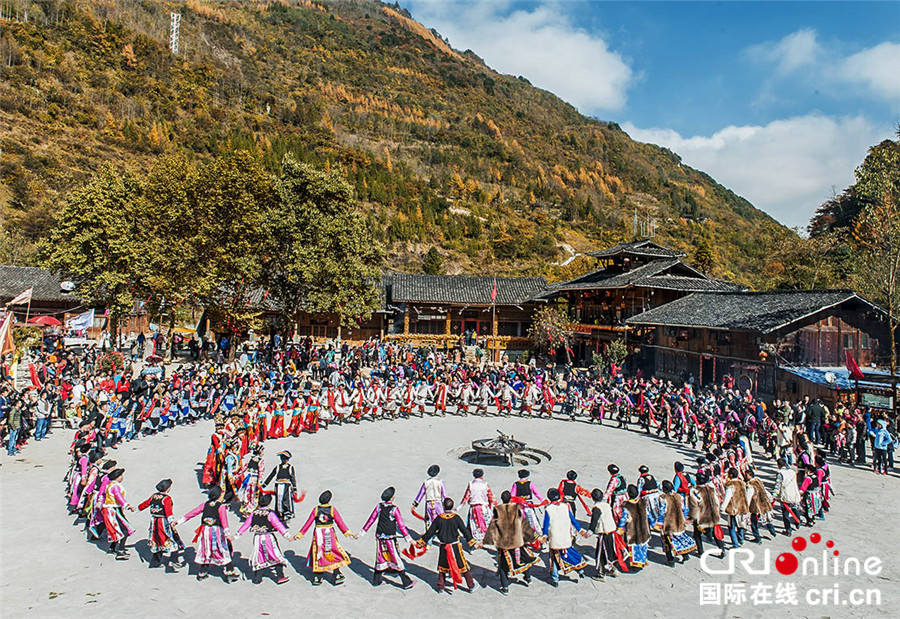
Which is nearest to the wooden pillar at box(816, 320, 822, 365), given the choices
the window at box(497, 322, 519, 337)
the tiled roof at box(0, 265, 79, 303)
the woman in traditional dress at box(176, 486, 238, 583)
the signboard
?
the signboard

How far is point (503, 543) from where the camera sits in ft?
25.1

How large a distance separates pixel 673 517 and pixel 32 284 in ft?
140

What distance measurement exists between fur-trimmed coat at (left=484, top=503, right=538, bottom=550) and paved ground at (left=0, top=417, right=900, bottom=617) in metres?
0.65

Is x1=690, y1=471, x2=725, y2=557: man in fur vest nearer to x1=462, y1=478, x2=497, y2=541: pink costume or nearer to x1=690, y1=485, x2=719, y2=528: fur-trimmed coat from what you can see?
x1=690, y1=485, x2=719, y2=528: fur-trimmed coat

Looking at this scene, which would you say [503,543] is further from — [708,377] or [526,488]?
[708,377]

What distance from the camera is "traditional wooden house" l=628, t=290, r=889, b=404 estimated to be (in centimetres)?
2116

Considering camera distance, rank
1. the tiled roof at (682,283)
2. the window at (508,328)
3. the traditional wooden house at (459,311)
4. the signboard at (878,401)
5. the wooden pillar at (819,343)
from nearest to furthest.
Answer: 1. the signboard at (878,401)
2. the wooden pillar at (819,343)
3. the tiled roof at (682,283)
4. the traditional wooden house at (459,311)
5. the window at (508,328)

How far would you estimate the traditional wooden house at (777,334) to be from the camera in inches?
833

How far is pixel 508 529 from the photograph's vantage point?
25.2ft

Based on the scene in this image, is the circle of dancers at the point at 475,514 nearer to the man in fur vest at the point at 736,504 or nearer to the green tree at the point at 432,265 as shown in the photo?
the man in fur vest at the point at 736,504

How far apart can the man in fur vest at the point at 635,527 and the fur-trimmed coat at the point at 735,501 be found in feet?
5.52

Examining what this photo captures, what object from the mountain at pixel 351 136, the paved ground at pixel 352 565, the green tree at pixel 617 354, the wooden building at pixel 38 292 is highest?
the mountain at pixel 351 136

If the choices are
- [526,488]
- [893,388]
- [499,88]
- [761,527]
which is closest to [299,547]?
[526,488]

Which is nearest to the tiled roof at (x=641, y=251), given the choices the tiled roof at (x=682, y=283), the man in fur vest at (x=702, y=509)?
the tiled roof at (x=682, y=283)
